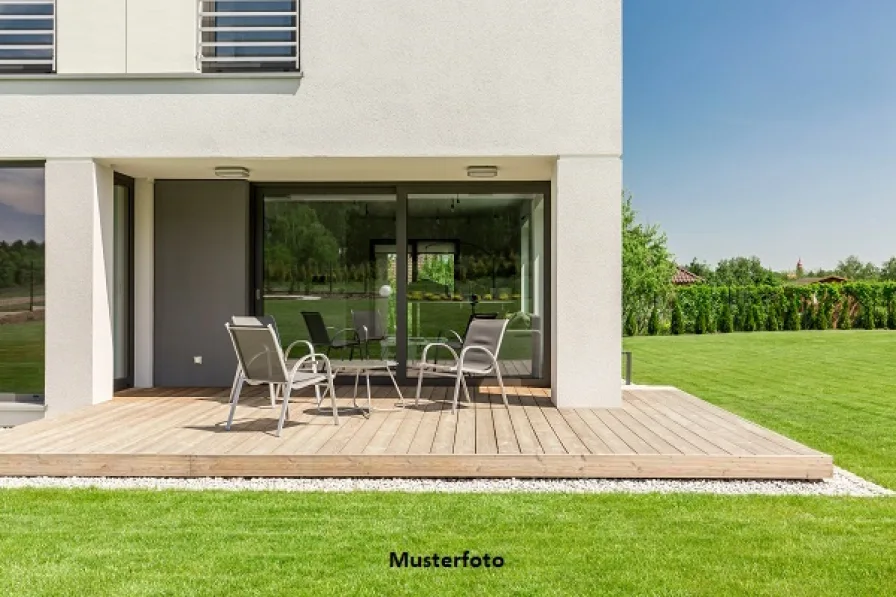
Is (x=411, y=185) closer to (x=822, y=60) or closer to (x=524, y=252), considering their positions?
(x=524, y=252)

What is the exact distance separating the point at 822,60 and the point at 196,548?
43.6 meters

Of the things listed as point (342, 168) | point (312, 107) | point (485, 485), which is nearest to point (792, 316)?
point (342, 168)

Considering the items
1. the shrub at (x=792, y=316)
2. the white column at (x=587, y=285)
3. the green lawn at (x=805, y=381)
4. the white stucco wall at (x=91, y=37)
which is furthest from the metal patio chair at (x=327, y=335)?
the shrub at (x=792, y=316)

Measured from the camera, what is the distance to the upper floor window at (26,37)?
8.15 metres

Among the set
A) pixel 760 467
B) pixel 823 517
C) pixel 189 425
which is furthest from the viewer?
pixel 189 425

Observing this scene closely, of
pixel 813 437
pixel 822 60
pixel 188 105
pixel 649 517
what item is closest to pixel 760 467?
pixel 649 517

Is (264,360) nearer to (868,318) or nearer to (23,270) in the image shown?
(23,270)

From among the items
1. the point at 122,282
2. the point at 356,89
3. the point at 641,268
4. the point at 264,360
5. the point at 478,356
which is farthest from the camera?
the point at 641,268

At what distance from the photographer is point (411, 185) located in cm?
958

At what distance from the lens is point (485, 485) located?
5.50m

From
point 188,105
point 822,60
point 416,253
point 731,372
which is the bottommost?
point 731,372

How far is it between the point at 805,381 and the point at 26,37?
12.4m

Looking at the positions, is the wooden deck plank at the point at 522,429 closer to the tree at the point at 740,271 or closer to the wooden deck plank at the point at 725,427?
the wooden deck plank at the point at 725,427

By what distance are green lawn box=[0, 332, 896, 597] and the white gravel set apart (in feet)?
0.66
